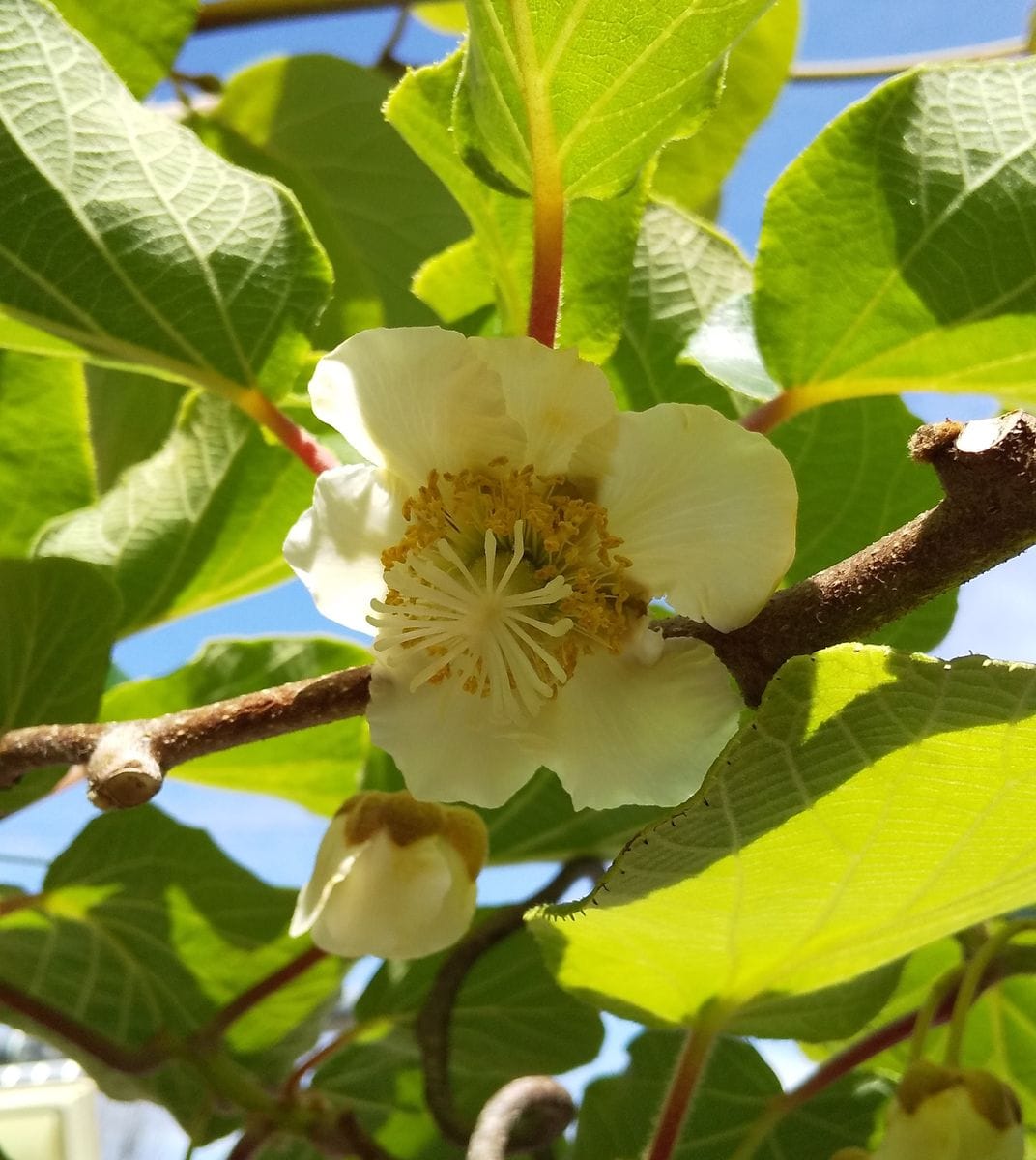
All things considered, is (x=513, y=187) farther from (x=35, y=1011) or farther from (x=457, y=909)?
(x=35, y=1011)

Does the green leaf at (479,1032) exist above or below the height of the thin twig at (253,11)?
below

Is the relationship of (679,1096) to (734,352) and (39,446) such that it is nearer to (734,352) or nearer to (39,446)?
(734,352)

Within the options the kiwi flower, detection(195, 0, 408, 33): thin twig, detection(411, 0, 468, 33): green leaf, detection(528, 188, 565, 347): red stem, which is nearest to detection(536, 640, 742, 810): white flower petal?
the kiwi flower

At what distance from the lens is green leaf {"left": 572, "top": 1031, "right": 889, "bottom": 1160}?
67cm

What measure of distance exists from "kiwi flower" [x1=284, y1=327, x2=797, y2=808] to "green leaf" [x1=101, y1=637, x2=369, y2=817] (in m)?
0.24

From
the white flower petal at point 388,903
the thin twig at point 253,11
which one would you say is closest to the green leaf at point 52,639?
the white flower petal at point 388,903

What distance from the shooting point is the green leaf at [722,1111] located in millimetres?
672

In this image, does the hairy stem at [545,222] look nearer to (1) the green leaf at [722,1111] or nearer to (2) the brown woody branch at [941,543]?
(2) the brown woody branch at [941,543]

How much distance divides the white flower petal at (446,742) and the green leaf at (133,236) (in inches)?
6.6

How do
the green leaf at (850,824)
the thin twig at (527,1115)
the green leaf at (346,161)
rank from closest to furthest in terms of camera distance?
1. the green leaf at (850,824)
2. the thin twig at (527,1115)
3. the green leaf at (346,161)

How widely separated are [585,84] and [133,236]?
19 cm

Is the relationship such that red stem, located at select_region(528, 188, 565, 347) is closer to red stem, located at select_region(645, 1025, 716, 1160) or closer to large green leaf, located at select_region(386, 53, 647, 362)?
large green leaf, located at select_region(386, 53, 647, 362)

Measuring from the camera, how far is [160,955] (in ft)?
2.39

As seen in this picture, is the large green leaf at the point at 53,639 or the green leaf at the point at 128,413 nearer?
the large green leaf at the point at 53,639
